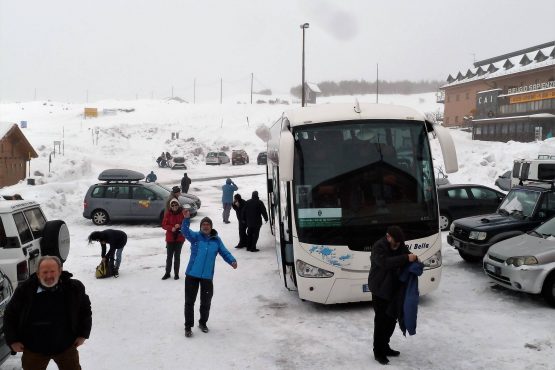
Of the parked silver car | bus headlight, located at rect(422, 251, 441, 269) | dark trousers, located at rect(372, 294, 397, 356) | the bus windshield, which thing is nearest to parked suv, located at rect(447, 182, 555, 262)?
the parked silver car

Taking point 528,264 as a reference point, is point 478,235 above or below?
above

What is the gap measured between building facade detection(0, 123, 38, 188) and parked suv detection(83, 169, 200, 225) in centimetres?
1205

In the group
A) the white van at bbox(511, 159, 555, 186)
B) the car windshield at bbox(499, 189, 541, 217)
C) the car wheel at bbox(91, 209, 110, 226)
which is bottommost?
the car wheel at bbox(91, 209, 110, 226)

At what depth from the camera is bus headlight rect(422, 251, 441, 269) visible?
8.32 metres

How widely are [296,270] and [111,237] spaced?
15.1 ft

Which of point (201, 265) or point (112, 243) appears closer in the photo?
point (201, 265)

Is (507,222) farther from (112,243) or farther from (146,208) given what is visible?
(146,208)

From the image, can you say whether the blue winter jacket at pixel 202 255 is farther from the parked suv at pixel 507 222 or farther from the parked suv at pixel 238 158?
the parked suv at pixel 238 158

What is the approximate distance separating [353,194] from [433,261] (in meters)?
1.83

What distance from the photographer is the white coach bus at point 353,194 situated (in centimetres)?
807

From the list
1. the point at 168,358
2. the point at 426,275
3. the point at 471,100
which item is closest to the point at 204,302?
the point at 168,358

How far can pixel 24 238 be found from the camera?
7.77m

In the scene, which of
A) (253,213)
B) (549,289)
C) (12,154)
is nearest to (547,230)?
(549,289)

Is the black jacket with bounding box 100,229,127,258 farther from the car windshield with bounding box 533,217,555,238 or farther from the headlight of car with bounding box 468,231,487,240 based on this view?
the car windshield with bounding box 533,217,555,238
